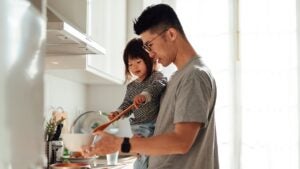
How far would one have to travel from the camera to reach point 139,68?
204 cm

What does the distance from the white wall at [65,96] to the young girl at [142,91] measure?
2.20 feet

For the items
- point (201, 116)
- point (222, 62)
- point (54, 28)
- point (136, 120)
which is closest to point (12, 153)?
point (201, 116)

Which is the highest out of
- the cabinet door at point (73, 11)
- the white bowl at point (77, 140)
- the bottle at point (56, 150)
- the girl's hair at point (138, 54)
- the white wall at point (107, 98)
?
the cabinet door at point (73, 11)

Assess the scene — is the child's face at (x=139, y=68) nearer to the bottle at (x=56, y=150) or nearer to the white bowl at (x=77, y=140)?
the white bowl at (x=77, y=140)

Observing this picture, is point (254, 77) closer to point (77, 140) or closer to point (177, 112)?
point (77, 140)

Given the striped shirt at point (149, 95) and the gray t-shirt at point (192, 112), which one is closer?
the gray t-shirt at point (192, 112)

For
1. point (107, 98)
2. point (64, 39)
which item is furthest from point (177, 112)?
point (107, 98)

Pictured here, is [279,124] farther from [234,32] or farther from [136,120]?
[136,120]

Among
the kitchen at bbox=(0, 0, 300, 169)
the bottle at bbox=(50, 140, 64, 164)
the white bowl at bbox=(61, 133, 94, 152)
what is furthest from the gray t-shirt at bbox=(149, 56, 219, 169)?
the kitchen at bbox=(0, 0, 300, 169)

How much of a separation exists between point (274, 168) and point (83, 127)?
1.57 meters

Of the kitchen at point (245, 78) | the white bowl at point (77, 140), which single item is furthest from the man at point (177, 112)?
the kitchen at point (245, 78)

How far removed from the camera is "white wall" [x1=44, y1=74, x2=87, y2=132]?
2.64m

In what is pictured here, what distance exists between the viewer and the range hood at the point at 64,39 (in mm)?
1553

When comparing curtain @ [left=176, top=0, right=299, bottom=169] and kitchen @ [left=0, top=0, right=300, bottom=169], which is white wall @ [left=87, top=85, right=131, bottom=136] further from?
curtain @ [left=176, top=0, right=299, bottom=169]
